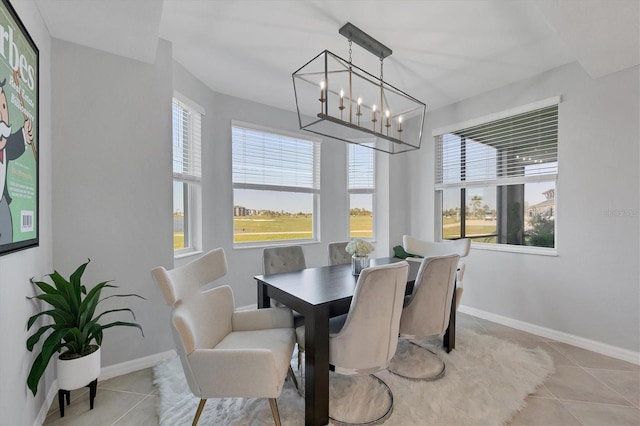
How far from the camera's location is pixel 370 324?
1686mm

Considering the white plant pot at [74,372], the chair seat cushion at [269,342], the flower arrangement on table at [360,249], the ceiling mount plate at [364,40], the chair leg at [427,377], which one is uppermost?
the ceiling mount plate at [364,40]

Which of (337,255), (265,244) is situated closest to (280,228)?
(265,244)

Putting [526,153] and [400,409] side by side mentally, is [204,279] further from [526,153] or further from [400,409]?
[526,153]

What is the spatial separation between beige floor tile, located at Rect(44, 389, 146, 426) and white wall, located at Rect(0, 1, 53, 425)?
0.59ft

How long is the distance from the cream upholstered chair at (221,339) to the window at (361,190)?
2701 millimetres

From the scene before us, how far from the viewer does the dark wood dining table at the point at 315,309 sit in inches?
66.1

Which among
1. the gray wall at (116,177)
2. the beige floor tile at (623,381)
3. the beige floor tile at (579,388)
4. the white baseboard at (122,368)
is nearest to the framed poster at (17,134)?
the gray wall at (116,177)

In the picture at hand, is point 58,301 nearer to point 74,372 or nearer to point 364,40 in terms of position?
point 74,372

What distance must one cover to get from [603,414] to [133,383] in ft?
10.8

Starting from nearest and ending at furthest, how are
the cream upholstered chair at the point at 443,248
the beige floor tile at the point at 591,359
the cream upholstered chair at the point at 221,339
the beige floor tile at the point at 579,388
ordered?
the cream upholstered chair at the point at 221,339
the beige floor tile at the point at 579,388
the beige floor tile at the point at 591,359
the cream upholstered chair at the point at 443,248

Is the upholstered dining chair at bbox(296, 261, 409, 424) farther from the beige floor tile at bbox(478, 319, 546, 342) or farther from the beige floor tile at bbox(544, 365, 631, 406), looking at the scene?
the beige floor tile at bbox(478, 319, 546, 342)

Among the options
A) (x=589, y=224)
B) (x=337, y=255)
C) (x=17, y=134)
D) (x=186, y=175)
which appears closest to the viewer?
(x=17, y=134)

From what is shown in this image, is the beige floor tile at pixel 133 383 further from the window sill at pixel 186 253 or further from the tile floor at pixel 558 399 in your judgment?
the window sill at pixel 186 253

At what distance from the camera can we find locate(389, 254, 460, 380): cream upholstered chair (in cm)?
217
